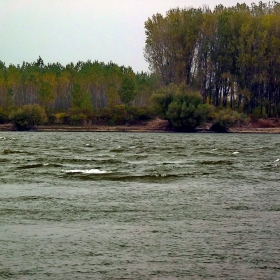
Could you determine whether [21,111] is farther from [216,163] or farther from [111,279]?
[111,279]

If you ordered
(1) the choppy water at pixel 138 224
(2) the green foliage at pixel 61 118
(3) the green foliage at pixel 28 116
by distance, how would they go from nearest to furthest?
1. (1) the choppy water at pixel 138 224
2. (3) the green foliage at pixel 28 116
3. (2) the green foliage at pixel 61 118

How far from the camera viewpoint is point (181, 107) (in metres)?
84.9

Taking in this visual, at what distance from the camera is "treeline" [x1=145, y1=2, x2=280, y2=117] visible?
9006cm

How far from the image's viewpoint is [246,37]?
89688 mm

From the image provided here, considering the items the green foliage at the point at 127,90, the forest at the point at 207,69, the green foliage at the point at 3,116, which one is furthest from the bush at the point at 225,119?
the green foliage at the point at 3,116

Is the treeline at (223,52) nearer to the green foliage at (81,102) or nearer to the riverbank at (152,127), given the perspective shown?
the riverbank at (152,127)

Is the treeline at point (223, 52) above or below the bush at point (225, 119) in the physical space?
above

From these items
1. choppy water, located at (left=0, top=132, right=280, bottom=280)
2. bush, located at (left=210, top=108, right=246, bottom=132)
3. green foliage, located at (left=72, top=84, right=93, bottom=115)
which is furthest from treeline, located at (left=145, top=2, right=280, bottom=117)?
choppy water, located at (left=0, top=132, right=280, bottom=280)

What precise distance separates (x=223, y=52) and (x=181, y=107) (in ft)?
42.8

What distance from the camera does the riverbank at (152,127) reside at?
298 feet

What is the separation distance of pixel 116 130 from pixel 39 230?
3208 inches

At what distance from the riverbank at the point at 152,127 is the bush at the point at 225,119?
118cm

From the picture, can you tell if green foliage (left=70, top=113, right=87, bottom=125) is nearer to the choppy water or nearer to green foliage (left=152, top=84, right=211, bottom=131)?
green foliage (left=152, top=84, right=211, bottom=131)

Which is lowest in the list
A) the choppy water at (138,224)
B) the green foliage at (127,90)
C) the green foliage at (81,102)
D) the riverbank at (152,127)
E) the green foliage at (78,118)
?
the choppy water at (138,224)
